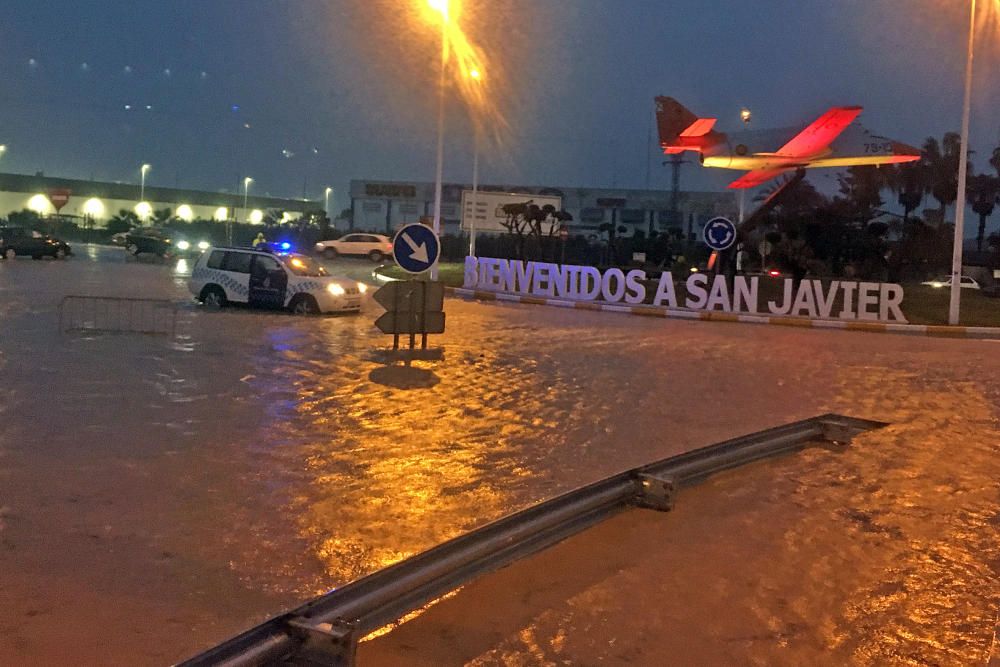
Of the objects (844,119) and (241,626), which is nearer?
(241,626)

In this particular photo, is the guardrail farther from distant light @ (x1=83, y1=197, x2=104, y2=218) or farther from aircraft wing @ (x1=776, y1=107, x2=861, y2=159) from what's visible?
distant light @ (x1=83, y1=197, x2=104, y2=218)

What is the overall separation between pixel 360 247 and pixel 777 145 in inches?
1025

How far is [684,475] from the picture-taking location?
7.77 meters

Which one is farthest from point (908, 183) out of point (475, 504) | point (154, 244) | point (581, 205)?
point (475, 504)

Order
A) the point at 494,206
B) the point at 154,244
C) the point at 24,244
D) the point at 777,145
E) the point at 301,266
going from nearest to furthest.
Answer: the point at 301,266
the point at 777,145
the point at 24,244
the point at 154,244
the point at 494,206

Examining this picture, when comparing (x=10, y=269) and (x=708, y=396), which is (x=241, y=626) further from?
(x=10, y=269)

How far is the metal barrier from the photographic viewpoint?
16906 millimetres

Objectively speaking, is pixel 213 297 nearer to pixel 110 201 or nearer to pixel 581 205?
pixel 581 205

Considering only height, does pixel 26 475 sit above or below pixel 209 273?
below

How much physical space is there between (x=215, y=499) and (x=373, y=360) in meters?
7.54

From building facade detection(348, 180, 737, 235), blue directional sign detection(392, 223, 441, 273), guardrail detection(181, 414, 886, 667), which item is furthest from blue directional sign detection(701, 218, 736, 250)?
building facade detection(348, 180, 737, 235)

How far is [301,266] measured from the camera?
21500 millimetres

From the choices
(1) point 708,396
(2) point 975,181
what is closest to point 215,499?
(1) point 708,396

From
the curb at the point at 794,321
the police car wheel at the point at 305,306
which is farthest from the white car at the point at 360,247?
the police car wheel at the point at 305,306
